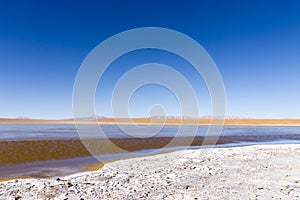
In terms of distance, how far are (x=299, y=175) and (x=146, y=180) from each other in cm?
525

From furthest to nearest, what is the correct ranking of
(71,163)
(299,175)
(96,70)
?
1. (96,70)
2. (71,163)
3. (299,175)

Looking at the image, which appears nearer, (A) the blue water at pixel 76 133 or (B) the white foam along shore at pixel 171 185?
(B) the white foam along shore at pixel 171 185

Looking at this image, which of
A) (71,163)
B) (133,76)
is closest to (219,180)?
(71,163)

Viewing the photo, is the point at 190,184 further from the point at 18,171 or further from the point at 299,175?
the point at 18,171

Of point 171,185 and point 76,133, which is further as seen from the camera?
point 76,133

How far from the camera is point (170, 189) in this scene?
6.71 metres

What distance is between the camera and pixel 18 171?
409 inches

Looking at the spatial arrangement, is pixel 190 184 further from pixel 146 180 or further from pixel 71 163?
pixel 71 163

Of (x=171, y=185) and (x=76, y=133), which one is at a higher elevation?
(x=76, y=133)

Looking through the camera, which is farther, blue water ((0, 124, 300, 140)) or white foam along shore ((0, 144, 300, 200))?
blue water ((0, 124, 300, 140))

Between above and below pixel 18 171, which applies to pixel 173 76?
above

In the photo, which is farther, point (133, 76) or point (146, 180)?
point (133, 76)

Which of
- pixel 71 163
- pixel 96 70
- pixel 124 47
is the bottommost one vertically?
pixel 71 163

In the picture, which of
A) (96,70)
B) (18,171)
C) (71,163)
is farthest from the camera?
(96,70)
